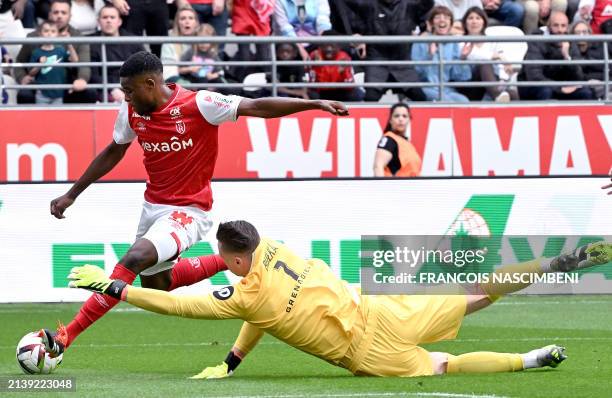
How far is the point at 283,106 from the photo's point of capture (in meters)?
9.27

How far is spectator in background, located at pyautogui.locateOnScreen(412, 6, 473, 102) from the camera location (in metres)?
18.4

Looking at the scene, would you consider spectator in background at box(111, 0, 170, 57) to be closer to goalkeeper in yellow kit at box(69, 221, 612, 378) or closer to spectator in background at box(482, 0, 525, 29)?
spectator in background at box(482, 0, 525, 29)

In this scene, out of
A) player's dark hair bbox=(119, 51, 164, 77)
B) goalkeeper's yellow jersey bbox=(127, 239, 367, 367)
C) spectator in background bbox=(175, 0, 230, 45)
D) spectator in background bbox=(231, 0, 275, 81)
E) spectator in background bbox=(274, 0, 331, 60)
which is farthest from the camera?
spectator in background bbox=(175, 0, 230, 45)

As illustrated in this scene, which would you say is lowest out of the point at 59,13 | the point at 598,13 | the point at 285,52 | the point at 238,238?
the point at 238,238

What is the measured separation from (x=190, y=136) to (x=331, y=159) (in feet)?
25.6

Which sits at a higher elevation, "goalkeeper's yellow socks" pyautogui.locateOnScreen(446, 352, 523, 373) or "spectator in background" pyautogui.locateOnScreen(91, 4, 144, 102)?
"spectator in background" pyautogui.locateOnScreen(91, 4, 144, 102)

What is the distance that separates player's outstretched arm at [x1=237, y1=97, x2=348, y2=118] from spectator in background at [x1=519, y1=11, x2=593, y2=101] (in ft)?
33.0

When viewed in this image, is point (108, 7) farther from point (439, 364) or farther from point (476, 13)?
point (439, 364)

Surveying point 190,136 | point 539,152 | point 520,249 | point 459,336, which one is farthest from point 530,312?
point 190,136

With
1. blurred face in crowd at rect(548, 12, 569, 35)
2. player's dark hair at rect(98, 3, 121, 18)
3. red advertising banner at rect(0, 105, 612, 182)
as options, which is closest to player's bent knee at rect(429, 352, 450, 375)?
red advertising banner at rect(0, 105, 612, 182)

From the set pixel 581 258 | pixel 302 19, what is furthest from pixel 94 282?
pixel 302 19

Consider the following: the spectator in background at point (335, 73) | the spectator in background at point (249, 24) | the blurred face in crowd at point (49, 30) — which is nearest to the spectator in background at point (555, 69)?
the spectator in background at point (335, 73)

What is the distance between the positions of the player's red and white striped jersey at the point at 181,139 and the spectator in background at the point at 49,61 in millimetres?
7477

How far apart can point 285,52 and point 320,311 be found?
32.7 ft
